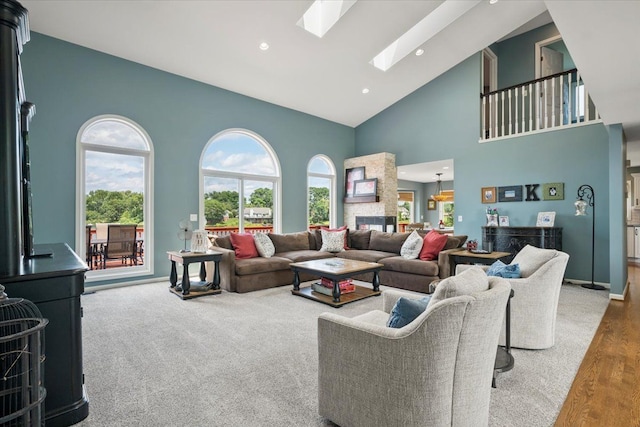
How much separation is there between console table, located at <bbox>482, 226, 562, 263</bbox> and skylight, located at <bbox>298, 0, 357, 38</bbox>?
177 inches

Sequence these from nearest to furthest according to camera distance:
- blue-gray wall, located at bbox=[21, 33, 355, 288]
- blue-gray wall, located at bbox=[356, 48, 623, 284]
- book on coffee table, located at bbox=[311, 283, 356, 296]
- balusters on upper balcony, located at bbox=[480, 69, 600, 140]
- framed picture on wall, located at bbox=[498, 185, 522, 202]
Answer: book on coffee table, located at bbox=[311, 283, 356, 296] < blue-gray wall, located at bbox=[21, 33, 355, 288] < blue-gray wall, located at bbox=[356, 48, 623, 284] < balusters on upper balcony, located at bbox=[480, 69, 600, 140] < framed picture on wall, located at bbox=[498, 185, 522, 202]

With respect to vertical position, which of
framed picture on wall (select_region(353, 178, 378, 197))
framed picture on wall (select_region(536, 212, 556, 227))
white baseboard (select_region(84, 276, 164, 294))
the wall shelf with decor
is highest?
framed picture on wall (select_region(353, 178, 378, 197))

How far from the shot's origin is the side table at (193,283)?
174 inches

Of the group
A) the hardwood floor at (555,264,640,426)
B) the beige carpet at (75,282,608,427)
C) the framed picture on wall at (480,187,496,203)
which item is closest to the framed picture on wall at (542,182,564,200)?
the framed picture on wall at (480,187,496,203)

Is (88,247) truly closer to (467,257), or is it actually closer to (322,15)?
(322,15)

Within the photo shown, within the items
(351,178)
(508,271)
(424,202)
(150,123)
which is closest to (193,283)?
(150,123)

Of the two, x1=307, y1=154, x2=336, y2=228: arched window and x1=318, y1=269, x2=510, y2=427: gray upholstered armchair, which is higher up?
x1=307, y1=154, x2=336, y2=228: arched window

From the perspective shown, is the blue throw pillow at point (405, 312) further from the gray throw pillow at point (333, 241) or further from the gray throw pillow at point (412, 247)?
the gray throw pillow at point (333, 241)

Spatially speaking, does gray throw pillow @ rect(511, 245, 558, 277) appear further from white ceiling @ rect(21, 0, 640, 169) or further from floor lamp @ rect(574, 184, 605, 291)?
floor lamp @ rect(574, 184, 605, 291)

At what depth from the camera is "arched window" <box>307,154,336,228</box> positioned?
796cm

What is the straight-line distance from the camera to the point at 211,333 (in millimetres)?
3131

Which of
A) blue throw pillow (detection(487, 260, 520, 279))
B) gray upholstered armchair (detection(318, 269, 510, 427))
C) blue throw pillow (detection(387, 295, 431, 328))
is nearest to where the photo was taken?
gray upholstered armchair (detection(318, 269, 510, 427))

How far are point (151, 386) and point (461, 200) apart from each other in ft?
21.1

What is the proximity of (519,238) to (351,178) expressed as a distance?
407cm
